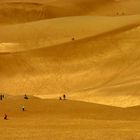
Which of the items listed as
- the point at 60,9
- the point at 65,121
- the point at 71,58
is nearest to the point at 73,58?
the point at 71,58

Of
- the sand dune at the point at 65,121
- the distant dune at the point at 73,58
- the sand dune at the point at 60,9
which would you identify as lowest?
the sand dune at the point at 65,121

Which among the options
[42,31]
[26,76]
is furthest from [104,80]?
[42,31]

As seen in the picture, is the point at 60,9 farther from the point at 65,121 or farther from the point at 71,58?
the point at 65,121

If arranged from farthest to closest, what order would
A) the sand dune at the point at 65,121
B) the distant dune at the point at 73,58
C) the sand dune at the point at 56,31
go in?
the sand dune at the point at 56,31 → the distant dune at the point at 73,58 → the sand dune at the point at 65,121

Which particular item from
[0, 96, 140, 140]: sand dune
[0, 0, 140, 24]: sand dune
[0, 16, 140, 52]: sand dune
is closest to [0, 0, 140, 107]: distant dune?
[0, 16, 140, 52]: sand dune

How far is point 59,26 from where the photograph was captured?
38.2 metres

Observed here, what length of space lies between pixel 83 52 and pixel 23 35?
6372mm

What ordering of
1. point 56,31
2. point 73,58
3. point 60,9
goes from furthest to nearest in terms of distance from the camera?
point 60,9 < point 56,31 < point 73,58

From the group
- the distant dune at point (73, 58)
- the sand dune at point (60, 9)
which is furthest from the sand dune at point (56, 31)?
the sand dune at point (60, 9)

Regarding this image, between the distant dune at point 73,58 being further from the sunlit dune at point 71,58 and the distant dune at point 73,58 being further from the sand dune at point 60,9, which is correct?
the sand dune at point 60,9

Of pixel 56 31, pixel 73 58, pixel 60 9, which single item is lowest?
pixel 73 58

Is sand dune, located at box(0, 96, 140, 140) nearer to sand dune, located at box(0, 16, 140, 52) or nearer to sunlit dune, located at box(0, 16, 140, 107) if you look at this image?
sunlit dune, located at box(0, 16, 140, 107)

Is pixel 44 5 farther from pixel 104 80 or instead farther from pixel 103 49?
pixel 104 80

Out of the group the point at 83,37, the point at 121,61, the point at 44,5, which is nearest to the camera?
the point at 121,61
